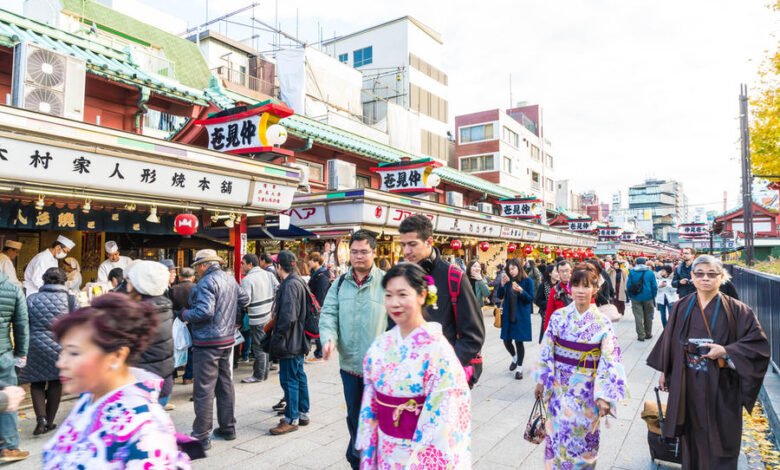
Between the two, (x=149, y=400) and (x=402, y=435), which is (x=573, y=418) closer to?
(x=402, y=435)

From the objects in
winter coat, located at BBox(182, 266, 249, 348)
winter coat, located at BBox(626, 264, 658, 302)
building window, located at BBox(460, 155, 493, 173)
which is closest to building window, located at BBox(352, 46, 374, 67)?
building window, located at BBox(460, 155, 493, 173)

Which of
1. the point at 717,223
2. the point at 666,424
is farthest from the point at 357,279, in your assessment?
the point at 717,223

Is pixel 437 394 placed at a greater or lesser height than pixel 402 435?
greater

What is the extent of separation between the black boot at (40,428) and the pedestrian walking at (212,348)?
2065 mm

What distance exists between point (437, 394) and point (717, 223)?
153 ft

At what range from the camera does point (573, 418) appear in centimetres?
389

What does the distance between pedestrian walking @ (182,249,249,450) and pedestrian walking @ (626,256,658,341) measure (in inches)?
391

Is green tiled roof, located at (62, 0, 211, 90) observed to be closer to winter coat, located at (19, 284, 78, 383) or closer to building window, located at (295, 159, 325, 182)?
building window, located at (295, 159, 325, 182)

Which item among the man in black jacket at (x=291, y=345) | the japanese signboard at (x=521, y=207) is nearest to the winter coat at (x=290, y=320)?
the man in black jacket at (x=291, y=345)

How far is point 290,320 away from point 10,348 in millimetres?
2893

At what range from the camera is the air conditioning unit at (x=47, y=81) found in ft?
24.0

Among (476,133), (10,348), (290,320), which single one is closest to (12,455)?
(10,348)

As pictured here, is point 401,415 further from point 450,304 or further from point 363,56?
point 363,56

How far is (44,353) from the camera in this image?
18.6ft
